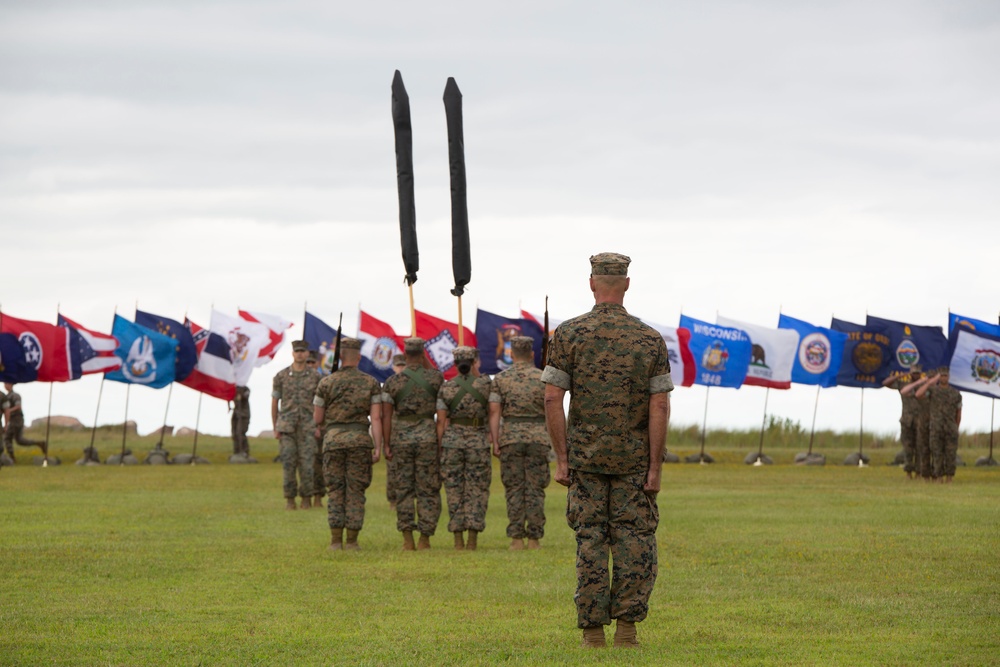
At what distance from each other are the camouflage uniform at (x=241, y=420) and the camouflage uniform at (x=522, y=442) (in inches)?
1121

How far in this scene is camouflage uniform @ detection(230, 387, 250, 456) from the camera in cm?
4469

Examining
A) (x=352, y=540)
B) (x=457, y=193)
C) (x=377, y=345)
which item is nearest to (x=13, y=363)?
(x=377, y=345)

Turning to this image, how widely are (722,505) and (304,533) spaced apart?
8.09 metres

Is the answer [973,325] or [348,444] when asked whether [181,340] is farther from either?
[348,444]

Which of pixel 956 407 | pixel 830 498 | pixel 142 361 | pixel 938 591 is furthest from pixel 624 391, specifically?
pixel 142 361

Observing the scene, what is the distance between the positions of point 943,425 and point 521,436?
1617 centimetres

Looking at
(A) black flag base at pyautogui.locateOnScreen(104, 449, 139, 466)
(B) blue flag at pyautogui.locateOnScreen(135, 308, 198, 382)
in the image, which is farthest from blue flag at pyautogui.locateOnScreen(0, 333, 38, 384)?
(B) blue flag at pyautogui.locateOnScreen(135, 308, 198, 382)

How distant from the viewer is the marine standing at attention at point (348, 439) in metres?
16.6

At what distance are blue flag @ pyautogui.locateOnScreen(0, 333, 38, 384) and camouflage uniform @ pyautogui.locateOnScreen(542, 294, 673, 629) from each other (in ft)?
108

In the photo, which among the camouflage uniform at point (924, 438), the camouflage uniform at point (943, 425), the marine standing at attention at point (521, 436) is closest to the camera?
the marine standing at attention at point (521, 436)

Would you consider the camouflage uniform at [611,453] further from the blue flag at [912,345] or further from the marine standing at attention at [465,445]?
the blue flag at [912,345]

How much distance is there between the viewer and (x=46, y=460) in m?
40.4

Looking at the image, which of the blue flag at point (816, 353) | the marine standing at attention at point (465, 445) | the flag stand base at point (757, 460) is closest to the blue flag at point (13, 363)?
the flag stand base at point (757, 460)

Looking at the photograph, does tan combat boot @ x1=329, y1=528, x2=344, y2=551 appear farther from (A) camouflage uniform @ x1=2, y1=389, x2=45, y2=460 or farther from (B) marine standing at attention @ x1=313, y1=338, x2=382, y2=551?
(A) camouflage uniform @ x1=2, y1=389, x2=45, y2=460
